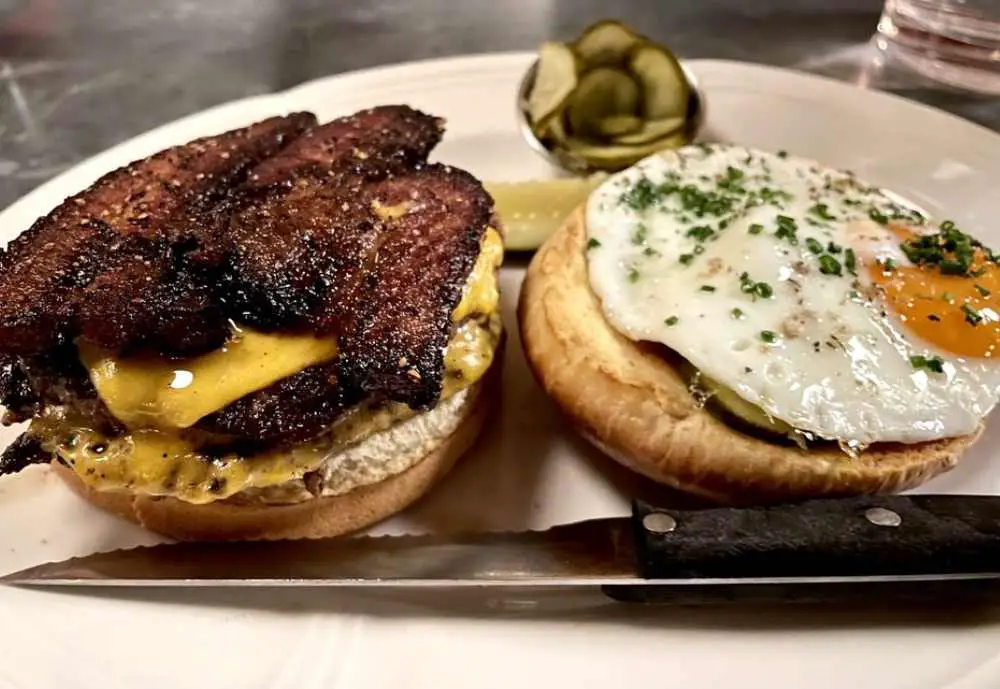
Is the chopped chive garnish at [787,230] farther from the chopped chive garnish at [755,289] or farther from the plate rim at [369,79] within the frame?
the plate rim at [369,79]

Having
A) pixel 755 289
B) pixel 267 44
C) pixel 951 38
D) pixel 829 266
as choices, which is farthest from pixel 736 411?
pixel 267 44

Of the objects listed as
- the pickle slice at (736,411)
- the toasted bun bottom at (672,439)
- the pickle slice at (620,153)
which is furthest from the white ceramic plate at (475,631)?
the pickle slice at (620,153)

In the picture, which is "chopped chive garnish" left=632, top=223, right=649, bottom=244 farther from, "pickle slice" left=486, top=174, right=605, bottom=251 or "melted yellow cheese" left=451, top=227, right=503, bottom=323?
"pickle slice" left=486, top=174, right=605, bottom=251

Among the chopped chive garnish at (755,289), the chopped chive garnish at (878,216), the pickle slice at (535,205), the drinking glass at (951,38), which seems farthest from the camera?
the drinking glass at (951,38)

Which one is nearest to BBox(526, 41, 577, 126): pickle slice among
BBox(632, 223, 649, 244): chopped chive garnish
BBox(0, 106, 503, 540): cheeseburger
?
BBox(632, 223, 649, 244): chopped chive garnish

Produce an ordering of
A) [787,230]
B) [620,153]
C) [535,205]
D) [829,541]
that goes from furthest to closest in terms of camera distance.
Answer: [620,153], [535,205], [787,230], [829,541]

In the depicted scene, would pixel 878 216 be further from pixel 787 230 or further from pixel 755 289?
pixel 755 289

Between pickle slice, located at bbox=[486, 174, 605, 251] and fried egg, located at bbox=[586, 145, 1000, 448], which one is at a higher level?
fried egg, located at bbox=[586, 145, 1000, 448]
